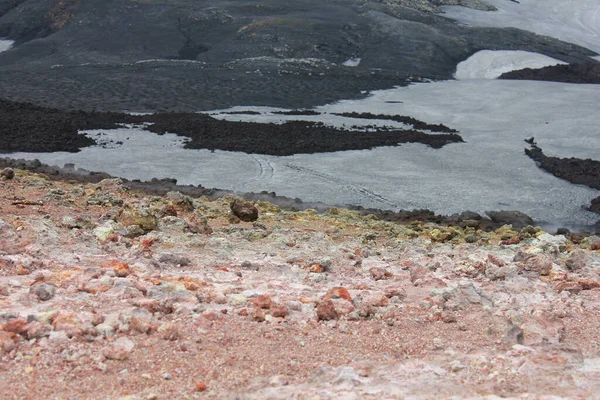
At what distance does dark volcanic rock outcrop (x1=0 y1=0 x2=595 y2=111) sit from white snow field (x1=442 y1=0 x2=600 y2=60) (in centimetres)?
453

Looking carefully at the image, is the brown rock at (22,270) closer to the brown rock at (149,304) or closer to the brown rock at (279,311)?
the brown rock at (149,304)

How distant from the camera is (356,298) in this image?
6.66 metres

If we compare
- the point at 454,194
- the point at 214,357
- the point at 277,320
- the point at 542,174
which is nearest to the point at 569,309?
the point at 277,320

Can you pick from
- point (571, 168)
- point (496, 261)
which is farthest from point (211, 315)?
point (571, 168)

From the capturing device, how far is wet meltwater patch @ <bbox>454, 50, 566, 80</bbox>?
49.3 metres

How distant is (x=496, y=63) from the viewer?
167 feet

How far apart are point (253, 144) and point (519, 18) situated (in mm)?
53738

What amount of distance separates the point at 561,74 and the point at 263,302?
4541cm

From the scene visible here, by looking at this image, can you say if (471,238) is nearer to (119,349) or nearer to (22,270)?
(22,270)

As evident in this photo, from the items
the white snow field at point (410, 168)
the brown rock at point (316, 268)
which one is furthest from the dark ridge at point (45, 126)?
the brown rock at point (316, 268)

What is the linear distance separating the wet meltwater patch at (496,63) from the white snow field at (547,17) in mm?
13108

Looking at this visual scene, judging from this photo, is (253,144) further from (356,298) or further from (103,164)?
(356,298)

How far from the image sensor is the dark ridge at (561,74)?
153ft

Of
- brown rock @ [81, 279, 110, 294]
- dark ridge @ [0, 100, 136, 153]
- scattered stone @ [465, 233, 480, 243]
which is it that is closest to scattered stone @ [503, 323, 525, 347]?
brown rock @ [81, 279, 110, 294]
